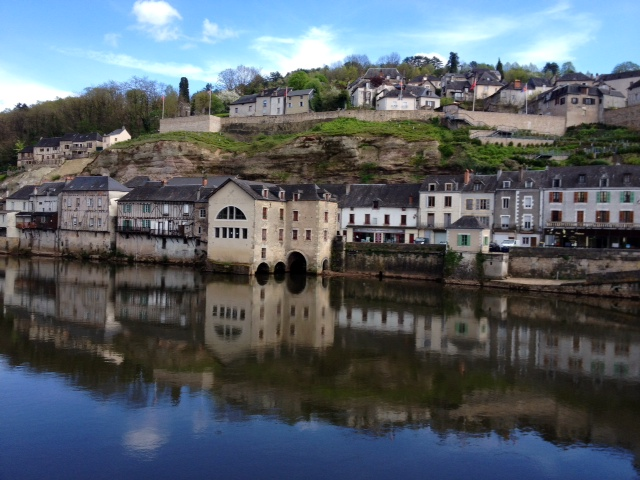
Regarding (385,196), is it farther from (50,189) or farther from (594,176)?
(50,189)

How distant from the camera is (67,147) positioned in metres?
79.9

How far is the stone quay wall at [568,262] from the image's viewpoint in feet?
115

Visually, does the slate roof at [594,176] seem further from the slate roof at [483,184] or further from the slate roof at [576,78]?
the slate roof at [576,78]

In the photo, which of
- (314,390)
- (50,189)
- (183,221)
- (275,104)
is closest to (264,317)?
(314,390)

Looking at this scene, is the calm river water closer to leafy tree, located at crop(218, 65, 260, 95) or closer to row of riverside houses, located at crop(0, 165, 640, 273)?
row of riverside houses, located at crop(0, 165, 640, 273)

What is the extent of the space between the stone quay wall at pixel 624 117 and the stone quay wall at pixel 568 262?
94.5 feet

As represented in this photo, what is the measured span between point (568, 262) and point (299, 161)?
99.7 feet

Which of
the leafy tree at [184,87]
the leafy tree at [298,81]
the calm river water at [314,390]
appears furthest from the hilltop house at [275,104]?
the calm river water at [314,390]

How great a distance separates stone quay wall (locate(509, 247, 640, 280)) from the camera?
34906 millimetres

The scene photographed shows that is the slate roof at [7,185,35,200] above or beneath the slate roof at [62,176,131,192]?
beneath

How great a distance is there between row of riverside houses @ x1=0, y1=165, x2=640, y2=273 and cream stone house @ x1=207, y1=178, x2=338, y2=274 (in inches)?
3.0

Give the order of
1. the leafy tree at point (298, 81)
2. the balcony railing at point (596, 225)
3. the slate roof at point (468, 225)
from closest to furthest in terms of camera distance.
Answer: the slate roof at point (468, 225), the balcony railing at point (596, 225), the leafy tree at point (298, 81)

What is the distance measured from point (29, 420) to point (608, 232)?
1466 inches

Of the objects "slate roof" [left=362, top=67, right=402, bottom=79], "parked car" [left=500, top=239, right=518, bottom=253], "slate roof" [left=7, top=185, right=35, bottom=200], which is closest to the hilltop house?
"slate roof" [left=362, top=67, right=402, bottom=79]
